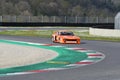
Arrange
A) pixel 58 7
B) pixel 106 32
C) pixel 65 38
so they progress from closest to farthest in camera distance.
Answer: pixel 65 38
pixel 106 32
pixel 58 7

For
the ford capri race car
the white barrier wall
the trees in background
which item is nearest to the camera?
the ford capri race car

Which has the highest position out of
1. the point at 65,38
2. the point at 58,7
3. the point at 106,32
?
the point at 58,7

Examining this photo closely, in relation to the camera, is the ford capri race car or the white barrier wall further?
the white barrier wall

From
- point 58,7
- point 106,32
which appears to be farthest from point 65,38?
point 58,7

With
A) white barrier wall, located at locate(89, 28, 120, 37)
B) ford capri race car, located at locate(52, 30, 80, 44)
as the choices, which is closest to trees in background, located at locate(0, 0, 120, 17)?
white barrier wall, located at locate(89, 28, 120, 37)

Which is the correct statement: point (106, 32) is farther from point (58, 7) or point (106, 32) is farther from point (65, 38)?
point (58, 7)

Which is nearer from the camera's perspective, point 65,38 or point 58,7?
point 65,38

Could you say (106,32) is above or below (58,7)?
below

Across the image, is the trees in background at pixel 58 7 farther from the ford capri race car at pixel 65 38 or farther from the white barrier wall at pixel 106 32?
the ford capri race car at pixel 65 38

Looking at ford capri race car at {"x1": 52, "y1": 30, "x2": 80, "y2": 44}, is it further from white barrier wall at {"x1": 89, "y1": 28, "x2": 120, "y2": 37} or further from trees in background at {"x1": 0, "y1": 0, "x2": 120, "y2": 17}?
trees in background at {"x1": 0, "y1": 0, "x2": 120, "y2": 17}

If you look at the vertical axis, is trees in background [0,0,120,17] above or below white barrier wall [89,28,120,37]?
above

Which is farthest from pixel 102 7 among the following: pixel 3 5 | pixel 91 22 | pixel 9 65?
pixel 9 65

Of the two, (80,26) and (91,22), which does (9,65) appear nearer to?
(80,26)

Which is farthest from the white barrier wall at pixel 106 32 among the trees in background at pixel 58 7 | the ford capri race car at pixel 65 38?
the trees in background at pixel 58 7
